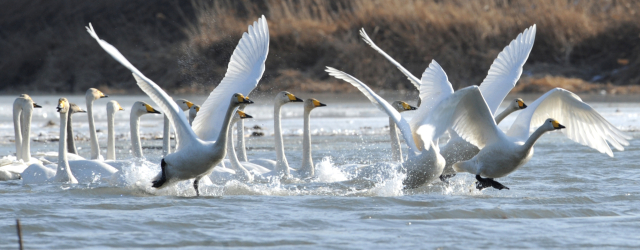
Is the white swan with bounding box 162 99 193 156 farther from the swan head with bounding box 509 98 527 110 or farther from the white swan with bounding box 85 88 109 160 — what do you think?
the swan head with bounding box 509 98 527 110

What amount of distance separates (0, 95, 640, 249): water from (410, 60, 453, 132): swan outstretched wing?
1.99 feet

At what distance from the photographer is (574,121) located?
860 cm

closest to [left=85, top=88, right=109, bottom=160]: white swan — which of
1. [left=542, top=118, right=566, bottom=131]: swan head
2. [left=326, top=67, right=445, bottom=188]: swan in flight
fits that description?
[left=326, top=67, right=445, bottom=188]: swan in flight

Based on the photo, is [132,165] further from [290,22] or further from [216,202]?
[290,22]

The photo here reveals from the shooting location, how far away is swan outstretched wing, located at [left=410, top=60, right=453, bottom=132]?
769 centimetres

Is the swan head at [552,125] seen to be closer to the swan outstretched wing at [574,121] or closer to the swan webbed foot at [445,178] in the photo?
the swan outstretched wing at [574,121]

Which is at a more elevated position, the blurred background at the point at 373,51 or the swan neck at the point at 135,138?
the blurred background at the point at 373,51

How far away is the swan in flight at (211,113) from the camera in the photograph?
720 centimetres

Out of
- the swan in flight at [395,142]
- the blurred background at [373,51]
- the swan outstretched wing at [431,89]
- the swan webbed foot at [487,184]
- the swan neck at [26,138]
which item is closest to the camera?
the swan outstretched wing at [431,89]

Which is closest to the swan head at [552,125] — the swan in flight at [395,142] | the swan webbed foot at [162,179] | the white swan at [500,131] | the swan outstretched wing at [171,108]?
the white swan at [500,131]

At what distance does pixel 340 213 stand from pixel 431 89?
70.9 inches

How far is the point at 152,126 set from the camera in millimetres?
14789

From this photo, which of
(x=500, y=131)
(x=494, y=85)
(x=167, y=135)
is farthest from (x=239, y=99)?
(x=494, y=85)

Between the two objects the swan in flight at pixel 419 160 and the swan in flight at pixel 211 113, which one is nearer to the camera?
the swan in flight at pixel 211 113
